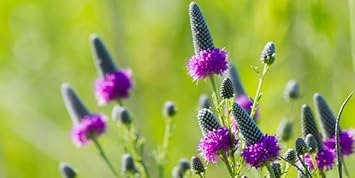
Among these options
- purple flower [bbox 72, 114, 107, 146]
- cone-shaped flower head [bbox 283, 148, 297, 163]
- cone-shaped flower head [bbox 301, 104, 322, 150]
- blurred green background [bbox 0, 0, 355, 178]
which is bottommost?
cone-shaped flower head [bbox 283, 148, 297, 163]

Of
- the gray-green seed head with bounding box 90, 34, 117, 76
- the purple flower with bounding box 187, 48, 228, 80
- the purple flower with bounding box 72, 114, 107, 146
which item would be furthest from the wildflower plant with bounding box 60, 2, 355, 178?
the gray-green seed head with bounding box 90, 34, 117, 76

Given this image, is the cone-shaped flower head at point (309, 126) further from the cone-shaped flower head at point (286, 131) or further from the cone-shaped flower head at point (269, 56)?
the cone-shaped flower head at point (286, 131)

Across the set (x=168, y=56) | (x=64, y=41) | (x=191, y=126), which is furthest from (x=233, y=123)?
(x=64, y=41)

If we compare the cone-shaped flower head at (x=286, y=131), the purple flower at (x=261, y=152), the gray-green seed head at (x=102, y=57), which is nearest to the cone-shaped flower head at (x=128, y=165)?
the cone-shaped flower head at (x=286, y=131)

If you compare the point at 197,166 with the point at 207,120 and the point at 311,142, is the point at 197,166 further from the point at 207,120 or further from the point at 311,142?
the point at 311,142

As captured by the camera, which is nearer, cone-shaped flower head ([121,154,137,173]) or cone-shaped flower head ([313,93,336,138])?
cone-shaped flower head ([313,93,336,138])

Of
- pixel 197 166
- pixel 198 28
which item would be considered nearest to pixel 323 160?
pixel 197 166

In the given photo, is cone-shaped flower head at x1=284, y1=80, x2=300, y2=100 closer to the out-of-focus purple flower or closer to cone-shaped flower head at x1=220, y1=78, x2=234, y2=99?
the out-of-focus purple flower
